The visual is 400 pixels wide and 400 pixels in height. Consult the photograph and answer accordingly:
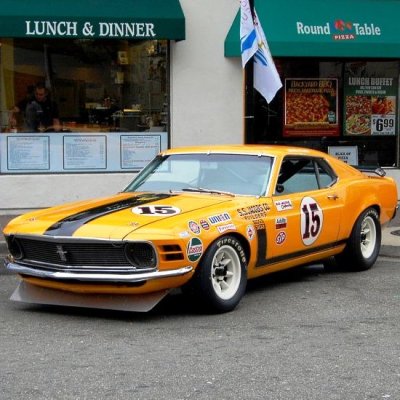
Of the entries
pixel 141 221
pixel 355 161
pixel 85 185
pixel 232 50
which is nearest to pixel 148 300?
pixel 141 221

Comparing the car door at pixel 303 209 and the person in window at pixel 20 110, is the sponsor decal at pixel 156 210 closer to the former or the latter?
the car door at pixel 303 209

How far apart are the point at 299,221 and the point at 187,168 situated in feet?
4.19

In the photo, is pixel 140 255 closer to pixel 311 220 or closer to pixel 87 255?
pixel 87 255

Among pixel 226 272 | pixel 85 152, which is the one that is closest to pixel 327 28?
pixel 85 152

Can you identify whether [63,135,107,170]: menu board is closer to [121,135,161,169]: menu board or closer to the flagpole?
[121,135,161,169]: menu board

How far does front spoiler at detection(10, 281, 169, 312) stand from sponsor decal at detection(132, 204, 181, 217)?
0.68 meters

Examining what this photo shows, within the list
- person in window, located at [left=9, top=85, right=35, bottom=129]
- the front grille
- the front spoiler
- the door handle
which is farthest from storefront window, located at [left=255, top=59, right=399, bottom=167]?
the front grille

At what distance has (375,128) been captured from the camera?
575 inches

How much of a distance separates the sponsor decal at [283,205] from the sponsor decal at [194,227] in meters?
1.22

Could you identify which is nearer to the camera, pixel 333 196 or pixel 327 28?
pixel 333 196

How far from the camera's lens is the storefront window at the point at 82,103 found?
12859mm

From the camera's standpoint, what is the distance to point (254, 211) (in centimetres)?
682

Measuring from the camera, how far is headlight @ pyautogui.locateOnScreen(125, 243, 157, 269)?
19.7 ft

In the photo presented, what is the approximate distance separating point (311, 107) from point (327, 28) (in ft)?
5.44
